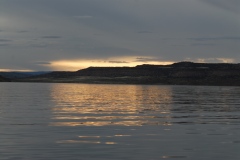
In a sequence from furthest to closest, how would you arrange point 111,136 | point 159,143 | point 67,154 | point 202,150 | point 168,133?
point 168,133
point 111,136
point 159,143
point 202,150
point 67,154

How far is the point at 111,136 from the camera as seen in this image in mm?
32312

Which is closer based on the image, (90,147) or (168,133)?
(90,147)

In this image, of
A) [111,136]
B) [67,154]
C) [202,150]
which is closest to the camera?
[67,154]

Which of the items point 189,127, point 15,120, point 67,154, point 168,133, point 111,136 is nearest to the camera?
point 67,154

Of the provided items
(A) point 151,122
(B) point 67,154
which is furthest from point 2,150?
(A) point 151,122

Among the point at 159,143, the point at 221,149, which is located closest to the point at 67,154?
the point at 159,143

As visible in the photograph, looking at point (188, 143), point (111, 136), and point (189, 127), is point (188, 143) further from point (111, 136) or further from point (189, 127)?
point (189, 127)

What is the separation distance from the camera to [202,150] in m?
27.1

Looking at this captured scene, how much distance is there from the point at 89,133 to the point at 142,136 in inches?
150

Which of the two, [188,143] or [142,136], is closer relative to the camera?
[188,143]

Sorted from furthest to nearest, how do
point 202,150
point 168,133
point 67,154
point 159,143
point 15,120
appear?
1. point 15,120
2. point 168,133
3. point 159,143
4. point 202,150
5. point 67,154

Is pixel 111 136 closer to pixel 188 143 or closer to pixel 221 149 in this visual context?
pixel 188 143

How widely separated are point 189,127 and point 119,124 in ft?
19.4

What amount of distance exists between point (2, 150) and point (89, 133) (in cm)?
879
